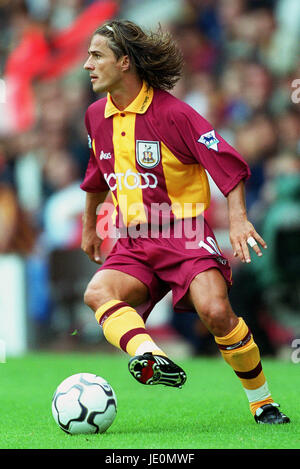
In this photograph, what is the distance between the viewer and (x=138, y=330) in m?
4.46

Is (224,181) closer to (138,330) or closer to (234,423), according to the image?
(138,330)

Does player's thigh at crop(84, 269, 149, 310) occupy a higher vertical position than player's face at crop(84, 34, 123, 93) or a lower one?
lower

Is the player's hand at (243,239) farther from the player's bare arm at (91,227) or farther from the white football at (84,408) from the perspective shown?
the player's bare arm at (91,227)

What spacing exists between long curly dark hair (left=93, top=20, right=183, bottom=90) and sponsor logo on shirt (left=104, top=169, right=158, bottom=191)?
531 mm

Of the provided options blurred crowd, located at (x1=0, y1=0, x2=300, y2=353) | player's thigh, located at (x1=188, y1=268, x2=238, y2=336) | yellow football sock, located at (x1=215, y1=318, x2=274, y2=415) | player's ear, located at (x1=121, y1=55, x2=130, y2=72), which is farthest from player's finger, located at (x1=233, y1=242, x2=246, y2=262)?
blurred crowd, located at (x1=0, y1=0, x2=300, y2=353)

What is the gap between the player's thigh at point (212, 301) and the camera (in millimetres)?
4512

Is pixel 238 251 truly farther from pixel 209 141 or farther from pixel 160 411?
pixel 160 411

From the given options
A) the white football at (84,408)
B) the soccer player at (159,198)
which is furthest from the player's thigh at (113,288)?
the white football at (84,408)

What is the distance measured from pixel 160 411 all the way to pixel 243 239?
1462mm

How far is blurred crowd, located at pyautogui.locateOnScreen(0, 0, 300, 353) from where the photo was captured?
352 inches

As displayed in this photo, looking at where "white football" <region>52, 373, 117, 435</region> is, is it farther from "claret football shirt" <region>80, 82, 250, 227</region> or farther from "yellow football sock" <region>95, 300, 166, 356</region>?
"claret football shirt" <region>80, 82, 250, 227</region>

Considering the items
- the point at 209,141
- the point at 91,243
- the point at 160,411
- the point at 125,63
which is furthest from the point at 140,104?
the point at 160,411
